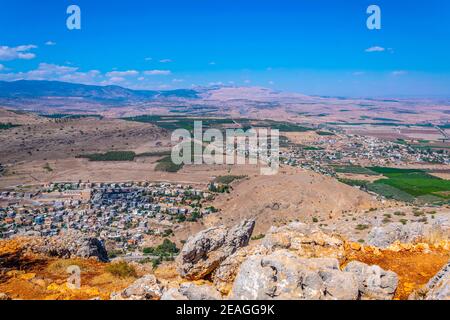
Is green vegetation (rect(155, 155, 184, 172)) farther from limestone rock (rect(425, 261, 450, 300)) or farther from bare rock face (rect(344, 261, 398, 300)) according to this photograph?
limestone rock (rect(425, 261, 450, 300))

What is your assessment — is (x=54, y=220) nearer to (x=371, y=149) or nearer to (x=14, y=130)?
(x=14, y=130)

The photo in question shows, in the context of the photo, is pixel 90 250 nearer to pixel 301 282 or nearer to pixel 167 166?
pixel 301 282

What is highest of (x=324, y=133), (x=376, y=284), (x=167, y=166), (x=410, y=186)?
(x=324, y=133)

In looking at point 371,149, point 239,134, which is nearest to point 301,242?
point 371,149

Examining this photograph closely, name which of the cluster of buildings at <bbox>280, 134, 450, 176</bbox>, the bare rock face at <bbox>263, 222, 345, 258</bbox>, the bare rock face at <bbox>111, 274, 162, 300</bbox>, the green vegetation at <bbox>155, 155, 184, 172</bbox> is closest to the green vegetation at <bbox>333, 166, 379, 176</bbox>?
the cluster of buildings at <bbox>280, 134, 450, 176</bbox>

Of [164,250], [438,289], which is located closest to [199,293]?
[438,289]

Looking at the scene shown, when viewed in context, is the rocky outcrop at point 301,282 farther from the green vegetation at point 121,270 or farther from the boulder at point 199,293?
the green vegetation at point 121,270
